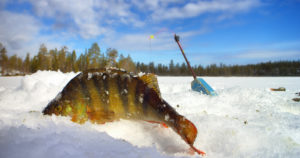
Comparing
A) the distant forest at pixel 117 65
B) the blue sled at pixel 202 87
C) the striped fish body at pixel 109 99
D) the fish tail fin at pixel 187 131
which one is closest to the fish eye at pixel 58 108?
the striped fish body at pixel 109 99

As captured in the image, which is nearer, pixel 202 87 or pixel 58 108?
pixel 58 108

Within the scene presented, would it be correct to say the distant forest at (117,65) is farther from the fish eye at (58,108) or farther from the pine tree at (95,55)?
the fish eye at (58,108)

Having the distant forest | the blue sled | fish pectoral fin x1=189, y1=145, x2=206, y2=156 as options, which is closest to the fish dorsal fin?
fish pectoral fin x1=189, y1=145, x2=206, y2=156

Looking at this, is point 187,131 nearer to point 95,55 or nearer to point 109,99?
point 109,99

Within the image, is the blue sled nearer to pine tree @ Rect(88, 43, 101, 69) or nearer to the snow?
the snow

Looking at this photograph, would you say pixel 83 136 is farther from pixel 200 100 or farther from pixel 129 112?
pixel 200 100

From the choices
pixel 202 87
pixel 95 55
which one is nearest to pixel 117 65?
pixel 95 55

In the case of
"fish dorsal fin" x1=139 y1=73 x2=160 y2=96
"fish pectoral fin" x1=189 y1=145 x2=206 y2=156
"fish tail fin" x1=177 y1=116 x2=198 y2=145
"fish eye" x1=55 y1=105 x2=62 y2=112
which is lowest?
"fish pectoral fin" x1=189 y1=145 x2=206 y2=156

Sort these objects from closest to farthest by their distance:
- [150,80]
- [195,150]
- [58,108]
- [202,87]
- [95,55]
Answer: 1. [195,150]
2. [58,108]
3. [150,80]
4. [202,87]
5. [95,55]
